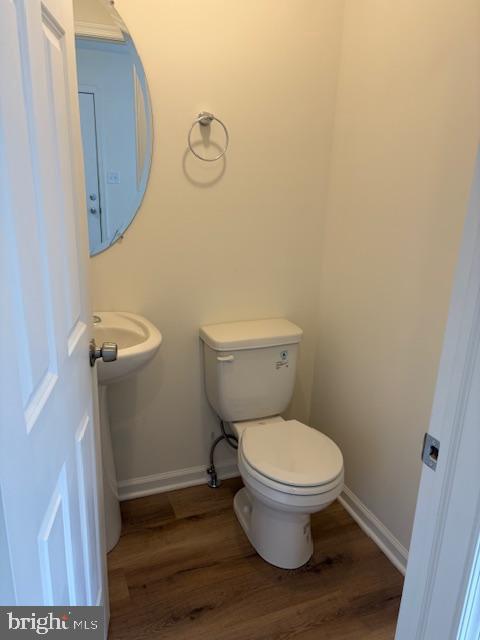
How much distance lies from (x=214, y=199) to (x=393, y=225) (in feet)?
2.38

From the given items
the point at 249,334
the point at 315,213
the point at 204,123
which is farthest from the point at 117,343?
the point at 315,213

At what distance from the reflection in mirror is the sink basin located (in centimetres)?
29

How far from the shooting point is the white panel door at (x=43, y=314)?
60 cm

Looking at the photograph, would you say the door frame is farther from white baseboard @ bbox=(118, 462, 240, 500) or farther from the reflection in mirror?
white baseboard @ bbox=(118, 462, 240, 500)

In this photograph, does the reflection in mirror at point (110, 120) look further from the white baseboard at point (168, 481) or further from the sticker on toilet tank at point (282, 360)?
the white baseboard at point (168, 481)

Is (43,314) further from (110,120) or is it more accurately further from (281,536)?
(281,536)

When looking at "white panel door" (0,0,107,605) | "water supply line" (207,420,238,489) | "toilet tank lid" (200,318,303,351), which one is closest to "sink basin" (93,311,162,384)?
"toilet tank lid" (200,318,303,351)

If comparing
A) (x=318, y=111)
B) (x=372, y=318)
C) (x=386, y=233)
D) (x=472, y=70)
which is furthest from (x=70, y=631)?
(x=318, y=111)

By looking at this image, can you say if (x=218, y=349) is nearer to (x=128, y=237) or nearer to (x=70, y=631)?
(x=128, y=237)

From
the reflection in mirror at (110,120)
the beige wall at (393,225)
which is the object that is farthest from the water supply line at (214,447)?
the reflection in mirror at (110,120)

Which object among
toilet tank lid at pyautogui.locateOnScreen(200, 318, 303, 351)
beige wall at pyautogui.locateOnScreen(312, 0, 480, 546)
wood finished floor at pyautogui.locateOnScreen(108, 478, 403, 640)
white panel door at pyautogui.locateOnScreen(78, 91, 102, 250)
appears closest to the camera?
beige wall at pyautogui.locateOnScreen(312, 0, 480, 546)

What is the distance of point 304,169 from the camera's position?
1979 mm

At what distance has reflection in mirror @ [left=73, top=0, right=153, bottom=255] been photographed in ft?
5.21

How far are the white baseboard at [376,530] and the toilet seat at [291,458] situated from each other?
44 cm
